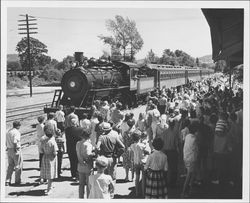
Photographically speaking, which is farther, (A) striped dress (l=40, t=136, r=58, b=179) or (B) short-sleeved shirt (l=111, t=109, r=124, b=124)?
(B) short-sleeved shirt (l=111, t=109, r=124, b=124)

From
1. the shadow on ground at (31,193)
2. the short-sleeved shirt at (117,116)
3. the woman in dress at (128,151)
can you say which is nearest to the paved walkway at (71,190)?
the shadow on ground at (31,193)

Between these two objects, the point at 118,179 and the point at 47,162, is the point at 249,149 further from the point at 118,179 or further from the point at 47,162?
the point at 47,162

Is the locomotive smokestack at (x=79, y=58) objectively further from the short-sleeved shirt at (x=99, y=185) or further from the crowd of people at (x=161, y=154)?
the short-sleeved shirt at (x=99, y=185)

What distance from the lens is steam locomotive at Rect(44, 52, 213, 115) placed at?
1455 cm

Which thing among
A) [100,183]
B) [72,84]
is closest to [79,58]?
[72,84]

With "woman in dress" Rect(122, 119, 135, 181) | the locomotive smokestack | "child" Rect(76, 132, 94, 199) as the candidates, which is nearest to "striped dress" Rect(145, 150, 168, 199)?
"woman in dress" Rect(122, 119, 135, 181)

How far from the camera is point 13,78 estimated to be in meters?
38.8

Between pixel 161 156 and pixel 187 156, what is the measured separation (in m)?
0.85

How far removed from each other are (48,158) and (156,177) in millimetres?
2378

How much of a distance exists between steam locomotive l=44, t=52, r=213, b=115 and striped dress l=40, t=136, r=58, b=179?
665cm

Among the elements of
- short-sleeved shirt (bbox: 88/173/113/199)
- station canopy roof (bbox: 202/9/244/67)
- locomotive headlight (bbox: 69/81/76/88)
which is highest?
station canopy roof (bbox: 202/9/244/67)

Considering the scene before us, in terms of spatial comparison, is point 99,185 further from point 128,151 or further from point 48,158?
point 48,158

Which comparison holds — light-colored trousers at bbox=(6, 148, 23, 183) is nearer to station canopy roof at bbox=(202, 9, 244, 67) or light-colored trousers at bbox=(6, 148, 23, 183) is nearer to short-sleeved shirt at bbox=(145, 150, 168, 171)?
short-sleeved shirt at bbox=(145, 150, 168, 171)

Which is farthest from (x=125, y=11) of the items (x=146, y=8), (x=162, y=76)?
(x=162, y=76)
